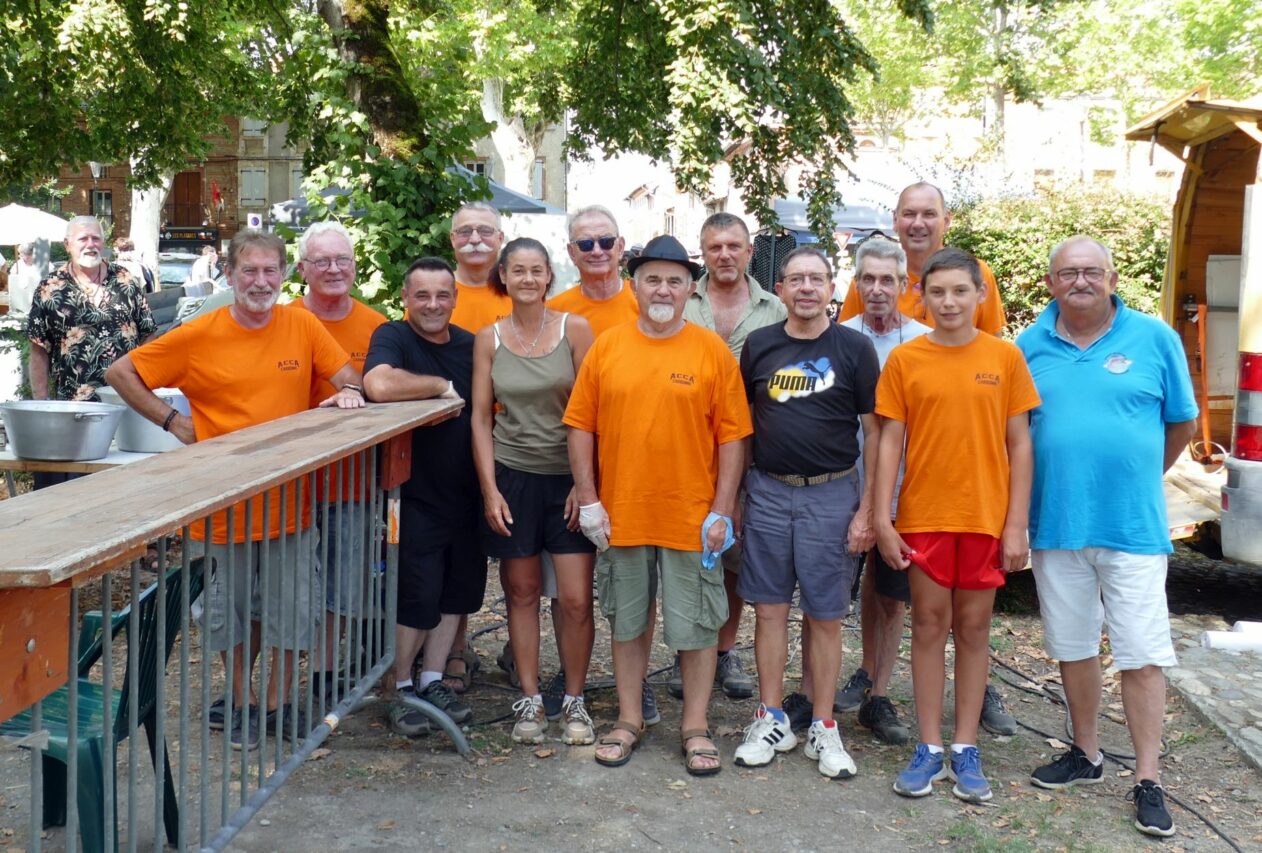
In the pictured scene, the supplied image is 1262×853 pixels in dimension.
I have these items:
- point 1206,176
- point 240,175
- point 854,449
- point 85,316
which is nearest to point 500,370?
point 854,449

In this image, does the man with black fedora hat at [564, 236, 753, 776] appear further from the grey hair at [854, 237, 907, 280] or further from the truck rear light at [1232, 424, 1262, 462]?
the truck rear light at [1232, 424, 1262, 462]

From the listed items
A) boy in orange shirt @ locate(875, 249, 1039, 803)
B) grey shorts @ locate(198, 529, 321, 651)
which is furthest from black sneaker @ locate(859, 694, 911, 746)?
grey shorts @ locate(198, 529, 321, 651)

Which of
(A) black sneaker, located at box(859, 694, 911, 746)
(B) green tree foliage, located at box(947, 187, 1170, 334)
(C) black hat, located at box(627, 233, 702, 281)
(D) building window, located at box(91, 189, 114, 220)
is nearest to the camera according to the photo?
(C) black hat, located at box(627, 233, 702, 281)

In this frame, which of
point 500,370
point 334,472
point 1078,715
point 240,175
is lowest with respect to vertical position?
point 1078,715

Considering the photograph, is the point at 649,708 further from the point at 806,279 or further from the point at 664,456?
the point at 806,279

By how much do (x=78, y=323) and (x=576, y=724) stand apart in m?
3.80

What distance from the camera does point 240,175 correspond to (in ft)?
200

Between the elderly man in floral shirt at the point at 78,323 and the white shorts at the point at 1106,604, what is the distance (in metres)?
4.94

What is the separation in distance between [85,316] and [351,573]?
357 centimetres

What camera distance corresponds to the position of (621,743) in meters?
4.53

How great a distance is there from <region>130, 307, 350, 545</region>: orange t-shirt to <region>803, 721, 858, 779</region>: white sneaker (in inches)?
85.9

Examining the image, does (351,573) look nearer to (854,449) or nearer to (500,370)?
(500,370)

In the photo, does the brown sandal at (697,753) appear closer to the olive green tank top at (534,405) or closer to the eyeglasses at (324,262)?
the olive green tank top at (534,405)

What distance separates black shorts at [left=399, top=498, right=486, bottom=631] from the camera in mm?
4715
